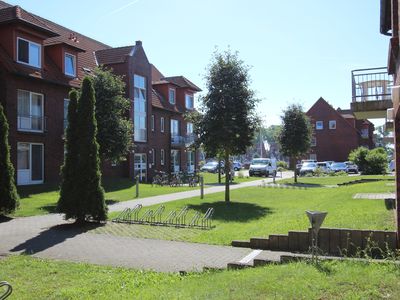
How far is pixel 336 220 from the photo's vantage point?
10.3 metres

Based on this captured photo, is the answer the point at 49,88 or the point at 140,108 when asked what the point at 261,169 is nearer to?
the point at 140,108

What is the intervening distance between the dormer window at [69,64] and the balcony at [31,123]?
13.0 ft

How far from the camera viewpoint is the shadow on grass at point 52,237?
10266 mm

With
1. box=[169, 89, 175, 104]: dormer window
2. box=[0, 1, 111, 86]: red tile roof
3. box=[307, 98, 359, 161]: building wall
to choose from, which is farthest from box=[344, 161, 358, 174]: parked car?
box=[0, 1, 111, 86]: red tile roof

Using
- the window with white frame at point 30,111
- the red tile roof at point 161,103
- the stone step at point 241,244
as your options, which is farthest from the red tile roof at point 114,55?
the stone step at point 241,244

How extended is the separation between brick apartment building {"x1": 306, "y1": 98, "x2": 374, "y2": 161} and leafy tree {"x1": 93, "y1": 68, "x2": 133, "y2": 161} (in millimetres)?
51492

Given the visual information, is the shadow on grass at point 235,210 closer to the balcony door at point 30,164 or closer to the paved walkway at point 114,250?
the paved walkway at point 114,250

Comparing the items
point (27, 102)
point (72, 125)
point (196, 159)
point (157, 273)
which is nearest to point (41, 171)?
point (27, 102)

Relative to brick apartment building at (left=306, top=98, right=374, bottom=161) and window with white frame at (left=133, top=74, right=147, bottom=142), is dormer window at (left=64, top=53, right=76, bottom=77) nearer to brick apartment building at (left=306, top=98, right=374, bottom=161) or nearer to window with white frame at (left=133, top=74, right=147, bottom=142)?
window with white frame at (left=133, top=74, right=147, bottom=142)

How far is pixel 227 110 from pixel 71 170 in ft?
27.2

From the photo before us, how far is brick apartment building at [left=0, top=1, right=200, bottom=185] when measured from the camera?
75.5 feet

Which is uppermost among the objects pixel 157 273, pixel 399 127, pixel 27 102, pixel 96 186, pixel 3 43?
pixel 3 43

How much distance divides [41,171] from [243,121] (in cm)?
1221

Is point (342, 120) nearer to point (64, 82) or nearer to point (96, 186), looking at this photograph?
point (64, 82)
